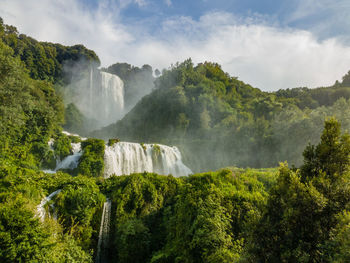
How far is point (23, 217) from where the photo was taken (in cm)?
524

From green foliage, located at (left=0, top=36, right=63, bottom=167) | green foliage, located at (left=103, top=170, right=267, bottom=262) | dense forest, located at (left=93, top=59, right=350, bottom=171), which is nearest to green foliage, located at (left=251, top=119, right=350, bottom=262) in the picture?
green foliage, located at (left=103, top=170, right=267, bottom=262)

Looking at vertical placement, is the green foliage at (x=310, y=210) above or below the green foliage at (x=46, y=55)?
below

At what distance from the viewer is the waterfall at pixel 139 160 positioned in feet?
67.5

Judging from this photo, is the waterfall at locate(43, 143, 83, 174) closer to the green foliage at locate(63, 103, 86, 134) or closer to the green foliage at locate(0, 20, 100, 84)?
the green foliage at locate(63, 103, 86, 134)

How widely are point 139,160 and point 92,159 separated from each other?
17.8ft

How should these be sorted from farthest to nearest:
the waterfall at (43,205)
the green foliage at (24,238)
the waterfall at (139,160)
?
1. the waterfall at (139,160)
2. the waterfall at (43,205)
3. the green foliage at (24,238)

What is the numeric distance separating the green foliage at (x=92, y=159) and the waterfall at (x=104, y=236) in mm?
11013

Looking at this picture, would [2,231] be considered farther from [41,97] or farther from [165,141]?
[165,141]

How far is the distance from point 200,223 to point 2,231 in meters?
5.45

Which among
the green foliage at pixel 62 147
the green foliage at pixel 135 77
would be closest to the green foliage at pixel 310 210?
the green foliage at pixel 62 147

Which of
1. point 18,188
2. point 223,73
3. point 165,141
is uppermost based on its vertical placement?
point 223,73

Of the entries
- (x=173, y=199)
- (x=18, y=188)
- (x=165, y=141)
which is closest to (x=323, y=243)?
(x=173, y=199)

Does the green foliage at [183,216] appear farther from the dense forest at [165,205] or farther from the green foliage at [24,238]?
the green foliage at [24,238]

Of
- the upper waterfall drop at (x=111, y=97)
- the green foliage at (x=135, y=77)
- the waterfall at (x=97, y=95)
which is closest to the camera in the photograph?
the upper waterfall drop at (x=111, y=97)
